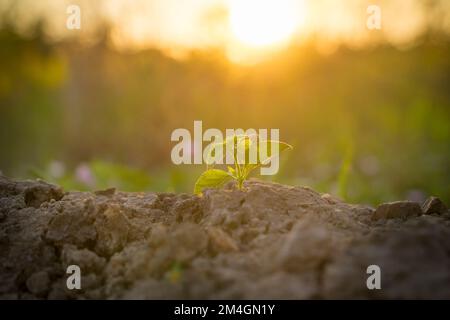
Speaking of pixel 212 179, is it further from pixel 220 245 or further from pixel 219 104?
pixel 219 104

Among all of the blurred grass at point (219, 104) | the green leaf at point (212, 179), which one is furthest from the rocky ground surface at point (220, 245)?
the blurred grass at point (219, 104)

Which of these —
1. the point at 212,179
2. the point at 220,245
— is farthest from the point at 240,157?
the point at 220,245

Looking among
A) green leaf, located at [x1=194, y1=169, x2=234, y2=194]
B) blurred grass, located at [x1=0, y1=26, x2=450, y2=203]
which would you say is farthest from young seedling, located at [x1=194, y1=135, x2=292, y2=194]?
blurred grass, located at [x1=0, y1=26, x2=450, y2=203]

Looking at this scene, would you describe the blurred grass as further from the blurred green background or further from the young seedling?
the young seedling

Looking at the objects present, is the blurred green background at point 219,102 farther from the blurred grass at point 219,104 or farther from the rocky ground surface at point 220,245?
the rocky ground surface at point 220,245

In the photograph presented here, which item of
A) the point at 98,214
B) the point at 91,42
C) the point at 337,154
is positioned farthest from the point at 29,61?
the point at 98,214
